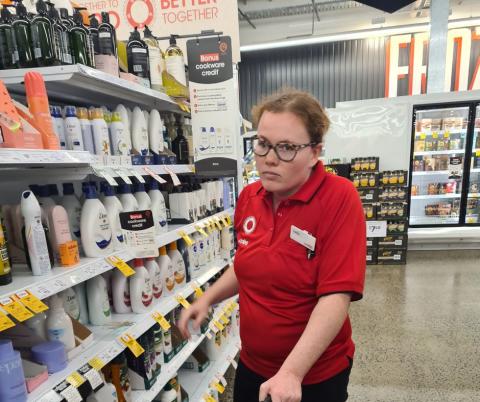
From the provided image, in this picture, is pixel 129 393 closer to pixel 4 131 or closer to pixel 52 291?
pixel 52 291

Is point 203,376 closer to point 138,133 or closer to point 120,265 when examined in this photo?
point 120,265

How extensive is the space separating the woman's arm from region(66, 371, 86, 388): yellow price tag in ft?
2.22

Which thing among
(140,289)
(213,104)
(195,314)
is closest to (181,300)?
(140,289)

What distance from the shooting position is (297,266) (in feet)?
3.83

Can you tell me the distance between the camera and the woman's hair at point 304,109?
1.13 metres

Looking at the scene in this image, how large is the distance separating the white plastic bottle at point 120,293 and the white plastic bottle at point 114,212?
227 millimetres

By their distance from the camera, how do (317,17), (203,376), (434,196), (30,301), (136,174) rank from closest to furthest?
(30,301) → (136,174) → (203,376) → (434,196) → (317,17)

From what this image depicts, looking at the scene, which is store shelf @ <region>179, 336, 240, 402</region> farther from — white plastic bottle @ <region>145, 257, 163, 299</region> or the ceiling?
the ceiling

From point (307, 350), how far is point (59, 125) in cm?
133

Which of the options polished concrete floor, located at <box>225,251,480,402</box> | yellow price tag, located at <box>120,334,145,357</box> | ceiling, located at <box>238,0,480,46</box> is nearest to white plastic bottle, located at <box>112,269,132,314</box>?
yellow price tag, located at <box>120,334,145,357</box>

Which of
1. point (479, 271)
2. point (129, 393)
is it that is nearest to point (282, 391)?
point (129, 393)

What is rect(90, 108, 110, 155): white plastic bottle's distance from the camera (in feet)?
5.14

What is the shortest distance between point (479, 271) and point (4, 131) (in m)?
5.91

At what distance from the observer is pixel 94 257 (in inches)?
56.9
